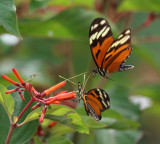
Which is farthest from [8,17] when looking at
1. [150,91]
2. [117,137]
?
[150,91]

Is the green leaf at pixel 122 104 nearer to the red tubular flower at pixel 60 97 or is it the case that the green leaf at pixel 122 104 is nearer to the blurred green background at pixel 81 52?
the blurred green background at pixel 81 52

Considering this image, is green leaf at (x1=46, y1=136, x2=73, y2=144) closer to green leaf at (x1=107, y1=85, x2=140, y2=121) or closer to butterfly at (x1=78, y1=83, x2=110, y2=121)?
butterfly at (x1=78, y1=83, x2=110, y2=121)

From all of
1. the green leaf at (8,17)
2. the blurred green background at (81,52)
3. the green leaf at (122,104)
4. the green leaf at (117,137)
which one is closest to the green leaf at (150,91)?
the blurred green background at (81,52)

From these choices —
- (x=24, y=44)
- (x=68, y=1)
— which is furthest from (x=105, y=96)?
(x=24, y=44)

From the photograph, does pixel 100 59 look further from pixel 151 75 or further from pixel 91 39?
pixel 151 75

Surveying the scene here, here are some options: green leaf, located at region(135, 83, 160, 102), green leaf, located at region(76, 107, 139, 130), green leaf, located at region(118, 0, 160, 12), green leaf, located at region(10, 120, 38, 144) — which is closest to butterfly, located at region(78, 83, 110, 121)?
green leaf, located at region(76, 107, 139, 130)

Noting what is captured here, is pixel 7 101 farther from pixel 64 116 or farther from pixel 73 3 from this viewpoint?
pixel 73 3
